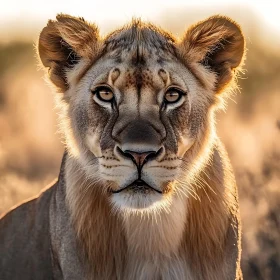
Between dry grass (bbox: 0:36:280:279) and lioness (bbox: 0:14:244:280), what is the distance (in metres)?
2.50

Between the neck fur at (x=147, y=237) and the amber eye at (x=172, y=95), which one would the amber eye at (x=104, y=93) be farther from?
the neck fur at (x=147, y=237)

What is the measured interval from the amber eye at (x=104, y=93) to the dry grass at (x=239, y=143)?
3.21 m

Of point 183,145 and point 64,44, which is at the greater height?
point 64,44

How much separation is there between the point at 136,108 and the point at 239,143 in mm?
5763

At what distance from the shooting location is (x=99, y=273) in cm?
726

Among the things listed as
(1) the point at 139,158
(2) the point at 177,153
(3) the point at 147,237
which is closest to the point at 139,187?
(1) the point at 139,158

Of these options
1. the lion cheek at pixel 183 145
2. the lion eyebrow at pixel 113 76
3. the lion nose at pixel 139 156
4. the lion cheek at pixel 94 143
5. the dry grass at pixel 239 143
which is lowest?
the dry grass at pixel 239 143

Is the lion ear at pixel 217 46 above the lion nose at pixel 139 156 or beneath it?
above

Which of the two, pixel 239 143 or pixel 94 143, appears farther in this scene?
pixel 239 143

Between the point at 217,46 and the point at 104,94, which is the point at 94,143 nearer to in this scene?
the point at 104,94

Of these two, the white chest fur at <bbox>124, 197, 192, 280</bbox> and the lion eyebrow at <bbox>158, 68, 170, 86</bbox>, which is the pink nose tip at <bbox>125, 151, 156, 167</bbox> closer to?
the lion eyebrow at <bbox>158, 68, 170, 86</bbox>

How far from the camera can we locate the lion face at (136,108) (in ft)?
21.6

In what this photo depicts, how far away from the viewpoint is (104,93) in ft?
22.7

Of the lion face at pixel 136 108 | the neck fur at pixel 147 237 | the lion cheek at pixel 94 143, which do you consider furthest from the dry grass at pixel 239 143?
the lion cheek at pixel 94 143
